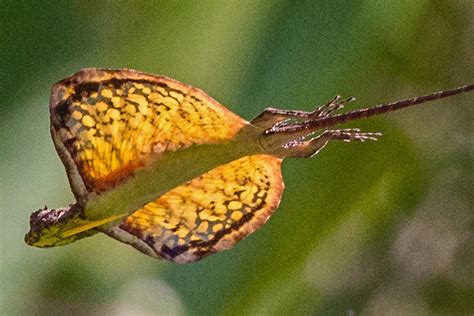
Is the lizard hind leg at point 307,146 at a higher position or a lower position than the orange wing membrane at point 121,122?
lower

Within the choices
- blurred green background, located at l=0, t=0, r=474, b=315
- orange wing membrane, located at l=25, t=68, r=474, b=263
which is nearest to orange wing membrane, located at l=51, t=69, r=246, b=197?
orange wing membrane, located at l=25, t=68, r=474, b=263

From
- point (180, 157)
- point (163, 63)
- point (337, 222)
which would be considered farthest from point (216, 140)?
point (337, 222)

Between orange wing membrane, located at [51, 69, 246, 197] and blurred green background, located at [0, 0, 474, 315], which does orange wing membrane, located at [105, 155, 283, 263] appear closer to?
orange wing membrane, located at [51, 69, 246, 197]

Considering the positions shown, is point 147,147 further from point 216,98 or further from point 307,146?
point 216,98

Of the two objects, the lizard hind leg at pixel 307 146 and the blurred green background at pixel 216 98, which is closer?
the lizard hind leg at pixel 307 146

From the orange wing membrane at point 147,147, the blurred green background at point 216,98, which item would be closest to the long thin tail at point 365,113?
the orange wing membrane at point 147,147

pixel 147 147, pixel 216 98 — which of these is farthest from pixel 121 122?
pixel 216 98

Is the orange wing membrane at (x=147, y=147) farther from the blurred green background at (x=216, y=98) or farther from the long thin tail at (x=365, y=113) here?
the blurred green background at (x=216, y=98)

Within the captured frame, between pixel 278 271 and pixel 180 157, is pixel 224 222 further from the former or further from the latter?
pixel 278 271
